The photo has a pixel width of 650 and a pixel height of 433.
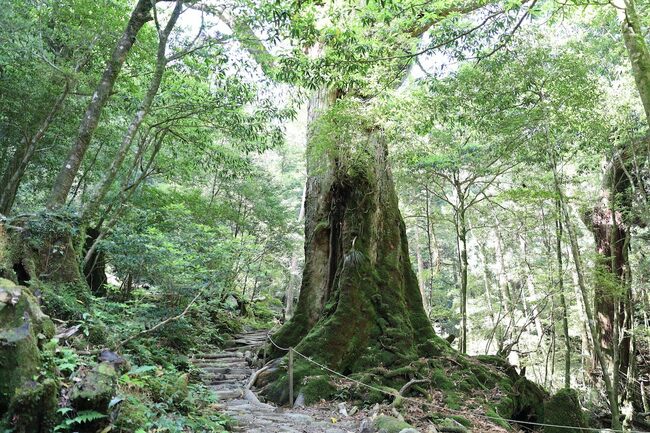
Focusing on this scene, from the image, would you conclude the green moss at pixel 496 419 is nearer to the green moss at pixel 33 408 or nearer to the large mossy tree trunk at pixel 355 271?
the large mossy tree trunk at pixel 355 271

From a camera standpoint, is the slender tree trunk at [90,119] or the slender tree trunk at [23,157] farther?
the slender tree trunk at [23,157]

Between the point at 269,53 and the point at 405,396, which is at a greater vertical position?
the point at 269,53

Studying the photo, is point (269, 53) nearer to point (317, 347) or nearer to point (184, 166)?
point (184, 166)

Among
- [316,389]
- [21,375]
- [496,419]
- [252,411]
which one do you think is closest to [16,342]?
[21,375]

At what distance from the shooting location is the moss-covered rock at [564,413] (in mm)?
6895

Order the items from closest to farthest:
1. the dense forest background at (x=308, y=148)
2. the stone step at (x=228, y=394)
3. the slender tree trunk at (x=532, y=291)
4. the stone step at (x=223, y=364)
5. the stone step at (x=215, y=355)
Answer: the dense forest background at (x=308, y=148) < the stone step at (x=228, y=394) < the stone step at (x=223, y=364) < the stone step at (x=215, y=355) < the slender tree trunk at (x=532, y=291)

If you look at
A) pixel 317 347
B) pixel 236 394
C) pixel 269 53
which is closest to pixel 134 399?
pixel 236 394

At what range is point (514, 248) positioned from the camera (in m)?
22.1

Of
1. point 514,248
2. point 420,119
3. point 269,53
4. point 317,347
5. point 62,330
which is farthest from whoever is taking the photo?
point 514,248

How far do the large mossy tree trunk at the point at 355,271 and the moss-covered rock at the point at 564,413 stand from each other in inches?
85.5

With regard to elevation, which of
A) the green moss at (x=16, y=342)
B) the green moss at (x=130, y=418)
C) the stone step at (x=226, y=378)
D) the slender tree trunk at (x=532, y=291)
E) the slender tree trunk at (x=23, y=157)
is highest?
the slender tree trunk at (x=23, y=157)

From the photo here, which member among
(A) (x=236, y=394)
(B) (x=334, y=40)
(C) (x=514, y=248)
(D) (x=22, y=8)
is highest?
(D) (x=22, y=8)

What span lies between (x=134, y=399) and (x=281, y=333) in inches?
200

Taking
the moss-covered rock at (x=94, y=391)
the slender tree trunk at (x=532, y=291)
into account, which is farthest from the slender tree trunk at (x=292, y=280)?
the moss-covered rock at (x=94, y=391)
